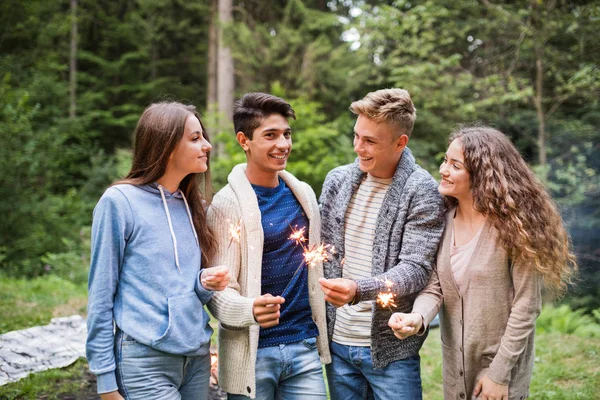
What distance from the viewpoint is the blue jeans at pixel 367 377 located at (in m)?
2.95

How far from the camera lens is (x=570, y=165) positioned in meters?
10.4

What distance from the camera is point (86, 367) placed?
17.7 ft

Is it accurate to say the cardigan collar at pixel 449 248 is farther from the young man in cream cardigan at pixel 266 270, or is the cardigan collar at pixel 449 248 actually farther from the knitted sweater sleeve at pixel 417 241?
the young man in cream cardigan at pixel 266 270

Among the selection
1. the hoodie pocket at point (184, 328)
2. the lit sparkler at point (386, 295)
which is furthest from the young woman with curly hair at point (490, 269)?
the hoodie pocket at point (184, 328)

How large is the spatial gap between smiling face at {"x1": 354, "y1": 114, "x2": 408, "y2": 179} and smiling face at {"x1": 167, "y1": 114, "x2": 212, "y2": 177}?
3.05ft

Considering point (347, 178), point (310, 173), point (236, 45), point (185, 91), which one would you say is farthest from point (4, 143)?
point (347, 178)

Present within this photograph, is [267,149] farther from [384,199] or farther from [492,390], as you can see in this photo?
[492,390]

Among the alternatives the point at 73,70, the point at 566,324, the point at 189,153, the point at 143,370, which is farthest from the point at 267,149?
the point at 73,70

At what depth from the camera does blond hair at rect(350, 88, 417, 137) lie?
9.84 ft

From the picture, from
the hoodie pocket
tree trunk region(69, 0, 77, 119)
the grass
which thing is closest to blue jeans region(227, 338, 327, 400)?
the hoodie pocket

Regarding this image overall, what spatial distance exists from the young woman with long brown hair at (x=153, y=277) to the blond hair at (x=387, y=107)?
98cm

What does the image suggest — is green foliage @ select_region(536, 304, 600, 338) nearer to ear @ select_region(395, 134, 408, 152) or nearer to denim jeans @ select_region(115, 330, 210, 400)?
ear @ select_region(395, 134, 408, 152)

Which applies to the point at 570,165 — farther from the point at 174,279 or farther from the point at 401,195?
the point at 174,279

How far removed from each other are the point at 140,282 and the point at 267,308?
2.10 ft
